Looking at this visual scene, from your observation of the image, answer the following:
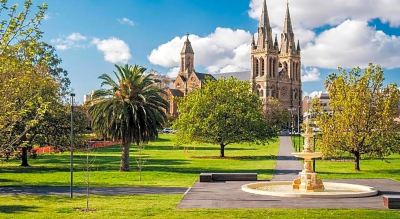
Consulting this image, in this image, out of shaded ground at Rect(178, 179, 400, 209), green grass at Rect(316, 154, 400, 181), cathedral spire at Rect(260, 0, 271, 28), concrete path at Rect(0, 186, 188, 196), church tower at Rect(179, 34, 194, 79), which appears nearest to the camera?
shaded ground at Rect(178, 179, 400, 209)

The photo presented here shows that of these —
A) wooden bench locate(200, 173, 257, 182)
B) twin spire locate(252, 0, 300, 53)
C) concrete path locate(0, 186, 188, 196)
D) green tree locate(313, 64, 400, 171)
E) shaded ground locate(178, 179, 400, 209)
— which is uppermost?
twin spire locate(252, 0, 300, 53)

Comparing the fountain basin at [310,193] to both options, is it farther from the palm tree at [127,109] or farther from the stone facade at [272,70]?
the stone facade at [272,70]

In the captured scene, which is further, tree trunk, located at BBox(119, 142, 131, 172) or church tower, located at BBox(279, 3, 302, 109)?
church tower, located at BBox(279, 3, 302, 109)

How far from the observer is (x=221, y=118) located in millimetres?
57688

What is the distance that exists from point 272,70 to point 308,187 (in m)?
140

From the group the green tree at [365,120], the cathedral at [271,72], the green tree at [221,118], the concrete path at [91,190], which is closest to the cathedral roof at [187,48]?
the cathedral at [271,72]

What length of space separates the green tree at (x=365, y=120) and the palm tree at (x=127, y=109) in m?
13.3

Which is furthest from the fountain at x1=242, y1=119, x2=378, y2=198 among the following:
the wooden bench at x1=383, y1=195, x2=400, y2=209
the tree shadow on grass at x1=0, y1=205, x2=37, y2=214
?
the tree shadow on grass at x1=0, y1=205, x2=37, y2=214

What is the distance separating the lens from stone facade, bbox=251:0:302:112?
533 feet

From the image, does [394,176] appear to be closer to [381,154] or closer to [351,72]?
[381,154]

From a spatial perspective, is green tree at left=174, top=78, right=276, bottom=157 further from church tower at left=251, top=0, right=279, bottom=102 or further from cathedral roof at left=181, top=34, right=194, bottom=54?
cathedral roof at left=181, top=34, right=194, bottom=54

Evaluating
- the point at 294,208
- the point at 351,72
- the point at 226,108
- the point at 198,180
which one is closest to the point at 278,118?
the point at 226,108

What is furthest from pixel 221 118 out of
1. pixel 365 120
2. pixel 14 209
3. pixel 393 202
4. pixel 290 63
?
pixel 290 63

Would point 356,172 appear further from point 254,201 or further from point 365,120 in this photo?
point 254,201
